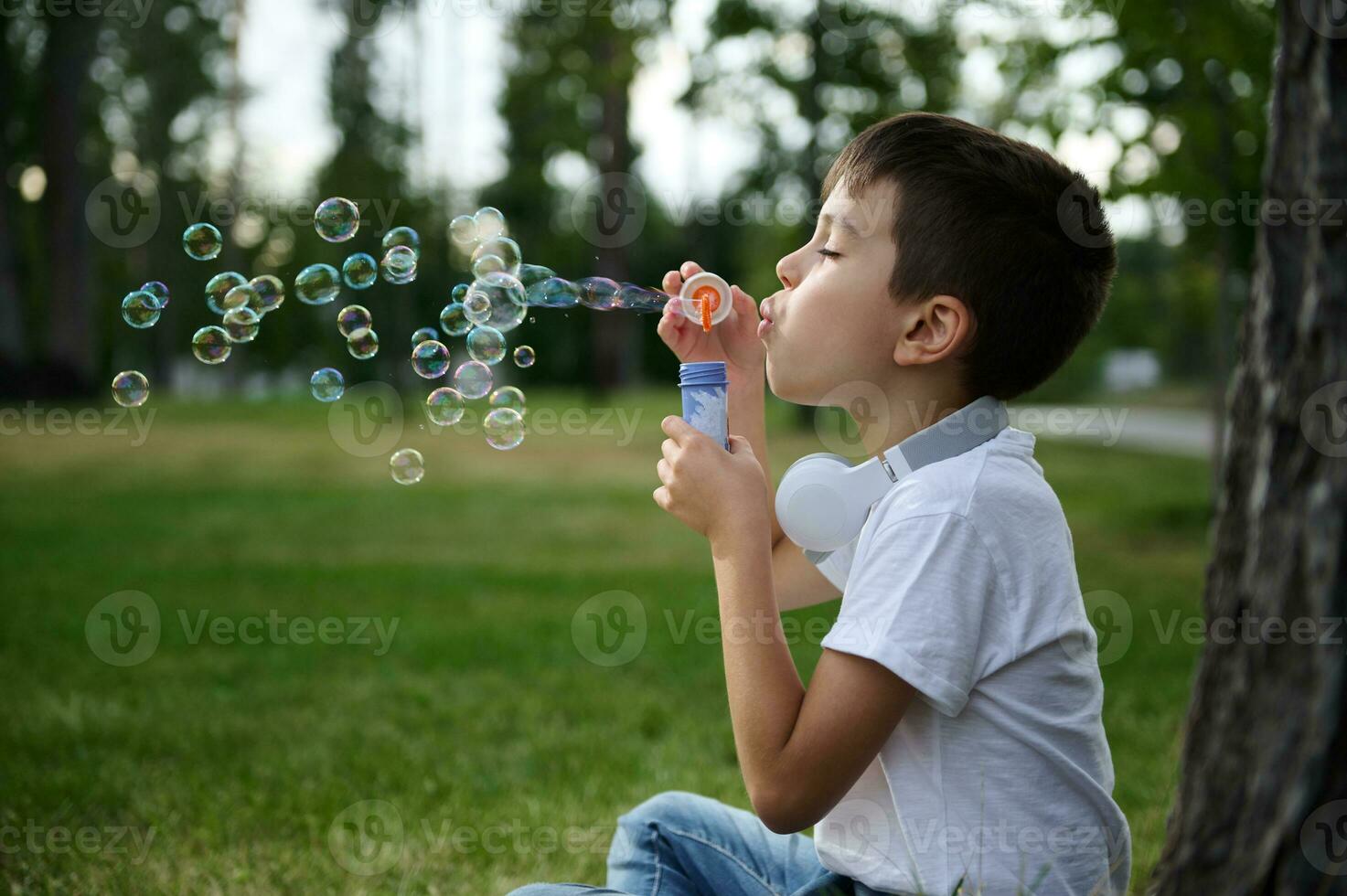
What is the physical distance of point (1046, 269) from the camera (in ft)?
5.21

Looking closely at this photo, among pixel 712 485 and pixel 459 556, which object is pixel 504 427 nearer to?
pixel 712 485

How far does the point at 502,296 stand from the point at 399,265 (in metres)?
0.30

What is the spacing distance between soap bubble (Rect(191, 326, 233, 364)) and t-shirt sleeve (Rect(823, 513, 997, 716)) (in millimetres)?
1871

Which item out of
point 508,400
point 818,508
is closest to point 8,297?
point 508,400

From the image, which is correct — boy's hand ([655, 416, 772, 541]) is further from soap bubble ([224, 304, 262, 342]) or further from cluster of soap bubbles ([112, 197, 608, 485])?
soap bubble ([224, 304, 262, 342])

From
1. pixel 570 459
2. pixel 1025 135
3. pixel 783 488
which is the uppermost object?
pixel 1025 135

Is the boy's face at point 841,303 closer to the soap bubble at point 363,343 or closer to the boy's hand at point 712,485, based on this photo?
the boy's hand at point 712,485

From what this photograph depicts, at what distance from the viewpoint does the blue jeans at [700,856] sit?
1823 mm

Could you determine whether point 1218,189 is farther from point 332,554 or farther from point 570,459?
point 570,459

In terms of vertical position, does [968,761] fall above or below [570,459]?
above

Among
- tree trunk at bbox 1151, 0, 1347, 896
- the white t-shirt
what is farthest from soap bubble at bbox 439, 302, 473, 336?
tree trunk at bbox 1151, 0, 1347, 896

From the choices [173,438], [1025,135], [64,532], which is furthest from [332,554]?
[173,438]

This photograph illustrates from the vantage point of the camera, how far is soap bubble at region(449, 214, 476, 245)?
8.40 ft

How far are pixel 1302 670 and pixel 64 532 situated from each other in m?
7.96
